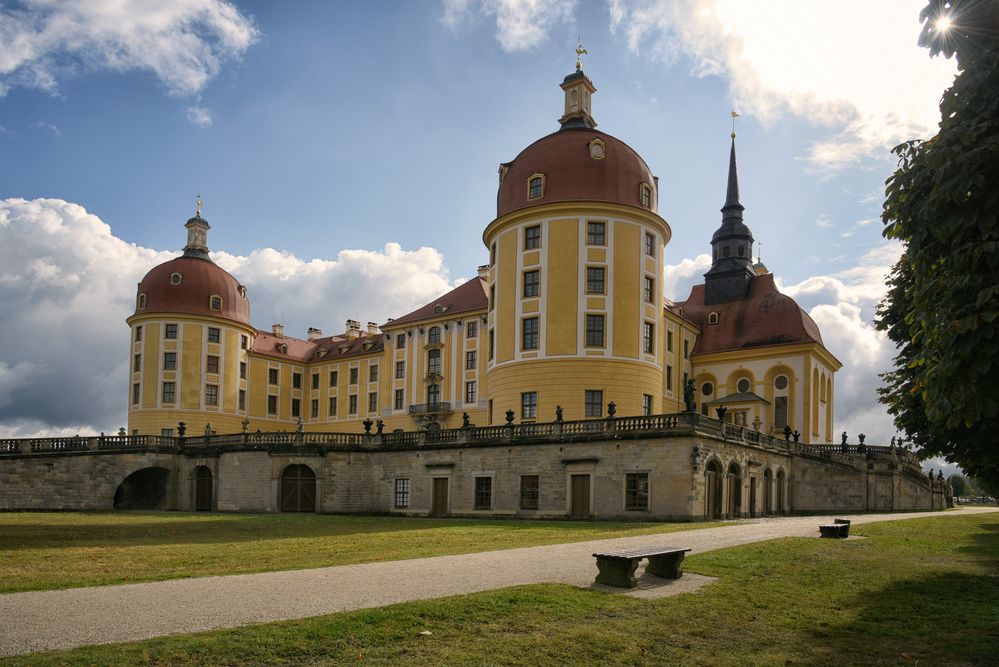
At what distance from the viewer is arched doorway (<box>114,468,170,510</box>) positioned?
164ft

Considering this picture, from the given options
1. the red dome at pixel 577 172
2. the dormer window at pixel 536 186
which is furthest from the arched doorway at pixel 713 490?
the dormer window at pixel 536 186

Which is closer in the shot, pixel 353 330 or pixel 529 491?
pixel 529 491

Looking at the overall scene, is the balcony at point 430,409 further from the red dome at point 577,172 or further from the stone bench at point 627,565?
the stone bench at point 627,565

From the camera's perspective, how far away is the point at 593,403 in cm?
4334

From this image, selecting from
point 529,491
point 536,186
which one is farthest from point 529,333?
point 529,491

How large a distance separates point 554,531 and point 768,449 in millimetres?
19264

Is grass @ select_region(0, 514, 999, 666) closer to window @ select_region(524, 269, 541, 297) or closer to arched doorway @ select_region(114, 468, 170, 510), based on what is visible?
window @ select_region(524, 269, 541, 297)

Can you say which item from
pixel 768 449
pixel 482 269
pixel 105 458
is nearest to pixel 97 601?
pixel 768 449

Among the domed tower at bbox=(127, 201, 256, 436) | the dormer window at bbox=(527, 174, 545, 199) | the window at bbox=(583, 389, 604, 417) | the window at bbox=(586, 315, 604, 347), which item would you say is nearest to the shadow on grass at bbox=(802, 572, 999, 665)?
the window at bbox=(583, 389, 604, 417)

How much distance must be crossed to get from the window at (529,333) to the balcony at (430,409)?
18423mm

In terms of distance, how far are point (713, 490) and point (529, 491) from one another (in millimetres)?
7964

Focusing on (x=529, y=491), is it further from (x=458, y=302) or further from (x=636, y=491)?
(x=458, y=302)

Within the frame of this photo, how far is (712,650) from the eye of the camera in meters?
8.95

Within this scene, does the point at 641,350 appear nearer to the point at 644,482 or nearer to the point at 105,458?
the point at 644,482
